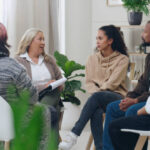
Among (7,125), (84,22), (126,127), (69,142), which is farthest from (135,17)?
(7,125)

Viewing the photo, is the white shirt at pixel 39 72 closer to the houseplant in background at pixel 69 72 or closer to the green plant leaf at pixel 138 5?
the houseplant in background at pixel 69 72

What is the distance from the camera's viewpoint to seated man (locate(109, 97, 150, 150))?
2.38 m

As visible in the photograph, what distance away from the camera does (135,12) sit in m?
4.61

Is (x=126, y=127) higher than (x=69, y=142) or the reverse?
higher

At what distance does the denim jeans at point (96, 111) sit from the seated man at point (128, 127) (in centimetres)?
65

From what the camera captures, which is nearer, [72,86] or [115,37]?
[115,37]

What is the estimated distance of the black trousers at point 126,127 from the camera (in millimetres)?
2383

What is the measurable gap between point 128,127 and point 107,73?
4.08ft

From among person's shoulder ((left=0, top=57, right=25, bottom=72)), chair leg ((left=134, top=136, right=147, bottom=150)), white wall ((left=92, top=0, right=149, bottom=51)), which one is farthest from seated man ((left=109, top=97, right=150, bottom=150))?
white wall ((left=92, top=0, right=149, bottom=51))

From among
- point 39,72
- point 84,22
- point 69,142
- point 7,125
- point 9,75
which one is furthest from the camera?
point 84,22

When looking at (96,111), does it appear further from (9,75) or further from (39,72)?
(9,75)

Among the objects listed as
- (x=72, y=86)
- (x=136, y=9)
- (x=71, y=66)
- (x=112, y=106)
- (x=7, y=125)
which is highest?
(x=136, y=9)

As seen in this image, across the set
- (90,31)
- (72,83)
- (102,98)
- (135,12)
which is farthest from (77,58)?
(102,98)

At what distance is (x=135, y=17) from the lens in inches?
182
